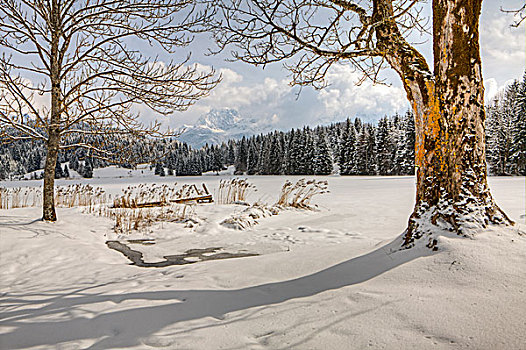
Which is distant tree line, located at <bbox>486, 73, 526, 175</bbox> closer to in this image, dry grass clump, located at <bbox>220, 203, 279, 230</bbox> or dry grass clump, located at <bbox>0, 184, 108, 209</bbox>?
dry grass clump, located at <bbox>220, 203, 279, 230</bbox>

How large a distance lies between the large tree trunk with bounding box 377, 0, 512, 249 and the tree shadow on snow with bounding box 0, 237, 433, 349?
499 millimetres

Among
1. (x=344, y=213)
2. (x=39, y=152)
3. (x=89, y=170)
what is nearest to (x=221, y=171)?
(x=89, y=170)

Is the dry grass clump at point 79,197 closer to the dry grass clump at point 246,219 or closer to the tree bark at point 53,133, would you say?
the tree bark at point 53,133

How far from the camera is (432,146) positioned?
3.09m

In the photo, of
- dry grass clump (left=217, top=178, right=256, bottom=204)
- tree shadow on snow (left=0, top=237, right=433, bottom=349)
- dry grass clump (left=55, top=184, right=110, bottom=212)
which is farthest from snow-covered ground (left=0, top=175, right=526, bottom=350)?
dry grass clump (left=217, top=178, right=256, bottom=204)

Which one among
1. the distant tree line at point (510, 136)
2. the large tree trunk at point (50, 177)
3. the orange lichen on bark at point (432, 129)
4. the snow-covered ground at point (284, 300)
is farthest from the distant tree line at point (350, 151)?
the orange lichen on bark at point (432, 129)

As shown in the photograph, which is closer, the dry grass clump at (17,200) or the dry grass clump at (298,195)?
the dry grass clump at (298,195)

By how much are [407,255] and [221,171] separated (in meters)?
87.5

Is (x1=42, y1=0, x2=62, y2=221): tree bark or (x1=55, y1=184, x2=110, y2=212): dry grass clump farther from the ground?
Answer: (x1=42, y1=0, x2=62, y2=221): tree bark

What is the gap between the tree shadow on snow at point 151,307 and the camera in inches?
80.8

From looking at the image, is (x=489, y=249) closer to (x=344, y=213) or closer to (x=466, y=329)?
(x=466, y=329)

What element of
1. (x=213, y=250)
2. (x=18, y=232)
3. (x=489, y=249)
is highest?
(x=489, y=249)

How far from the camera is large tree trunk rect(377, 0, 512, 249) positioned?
113 inches

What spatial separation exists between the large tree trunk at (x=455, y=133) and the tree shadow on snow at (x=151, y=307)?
19.6 inches
